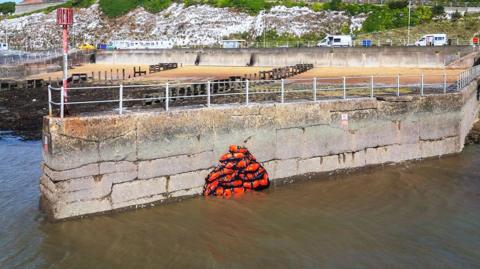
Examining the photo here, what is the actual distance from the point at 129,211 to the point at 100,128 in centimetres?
199

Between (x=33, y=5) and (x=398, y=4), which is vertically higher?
(x=33, y=5)

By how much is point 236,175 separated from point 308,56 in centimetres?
3096

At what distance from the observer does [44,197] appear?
42.0ft

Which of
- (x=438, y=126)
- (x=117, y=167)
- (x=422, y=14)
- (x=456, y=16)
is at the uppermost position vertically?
(x=422, y=14)

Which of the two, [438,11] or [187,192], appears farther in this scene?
[438,11]

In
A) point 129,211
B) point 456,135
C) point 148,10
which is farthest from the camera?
point 148,10

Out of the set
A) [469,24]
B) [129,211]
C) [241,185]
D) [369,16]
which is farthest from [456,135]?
[369,16]

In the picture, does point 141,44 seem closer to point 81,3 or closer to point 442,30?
point 442,30

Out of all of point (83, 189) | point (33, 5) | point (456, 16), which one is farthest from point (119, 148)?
point (33, 5)

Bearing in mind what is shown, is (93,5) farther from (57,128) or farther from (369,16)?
(57,128)

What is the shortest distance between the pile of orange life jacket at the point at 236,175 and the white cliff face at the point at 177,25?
183 feet

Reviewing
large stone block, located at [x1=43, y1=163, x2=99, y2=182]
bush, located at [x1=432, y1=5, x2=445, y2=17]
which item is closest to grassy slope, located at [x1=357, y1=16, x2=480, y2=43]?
bush, located at [x1=432, y1=5, x2=445, y2=17]

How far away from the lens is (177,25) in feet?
265

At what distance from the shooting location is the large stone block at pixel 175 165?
13.1 m
